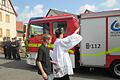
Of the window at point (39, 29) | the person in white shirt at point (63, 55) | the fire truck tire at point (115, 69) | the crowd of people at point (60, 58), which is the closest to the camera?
the crowd of people at point (60, 58)

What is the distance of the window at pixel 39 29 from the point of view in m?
11.8

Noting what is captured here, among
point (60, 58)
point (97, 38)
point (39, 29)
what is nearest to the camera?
point (60, 58)

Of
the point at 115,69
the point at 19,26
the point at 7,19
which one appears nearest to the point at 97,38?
the point at 115,69

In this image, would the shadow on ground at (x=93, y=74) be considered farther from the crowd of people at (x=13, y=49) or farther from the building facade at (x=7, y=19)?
the building facade at (x=7, y=19)

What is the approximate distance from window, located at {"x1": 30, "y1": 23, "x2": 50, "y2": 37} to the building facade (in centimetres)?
3505

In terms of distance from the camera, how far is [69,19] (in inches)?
437

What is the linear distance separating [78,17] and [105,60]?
7.65 ft

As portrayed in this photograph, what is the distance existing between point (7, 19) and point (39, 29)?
40.0 metres

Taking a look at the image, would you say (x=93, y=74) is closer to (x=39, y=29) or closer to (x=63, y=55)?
(x=39, y=29)

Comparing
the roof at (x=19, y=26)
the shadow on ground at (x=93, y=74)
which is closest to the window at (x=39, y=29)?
the shadow on ground at (x=93, y=74)

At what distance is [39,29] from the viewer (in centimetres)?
1218

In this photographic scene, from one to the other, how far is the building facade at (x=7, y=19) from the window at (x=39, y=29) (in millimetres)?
35050

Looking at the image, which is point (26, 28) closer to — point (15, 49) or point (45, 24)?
point (45, 24)

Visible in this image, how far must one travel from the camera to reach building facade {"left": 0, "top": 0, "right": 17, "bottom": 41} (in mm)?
47906
